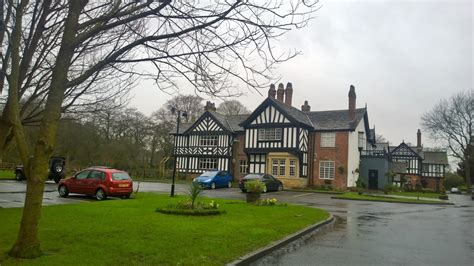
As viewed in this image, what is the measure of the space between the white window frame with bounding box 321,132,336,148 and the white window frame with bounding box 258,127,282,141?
432 centimetres

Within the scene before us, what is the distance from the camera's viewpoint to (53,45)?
33.7ft

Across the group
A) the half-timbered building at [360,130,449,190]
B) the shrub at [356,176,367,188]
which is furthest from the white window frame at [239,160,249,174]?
the half-timbered building at [360,130,449,190]

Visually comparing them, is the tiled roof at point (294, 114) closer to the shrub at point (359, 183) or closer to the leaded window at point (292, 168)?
the leaded window at point (292, 168)

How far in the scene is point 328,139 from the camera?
39562mm

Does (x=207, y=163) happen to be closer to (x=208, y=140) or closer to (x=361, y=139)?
(x=208, y=140)

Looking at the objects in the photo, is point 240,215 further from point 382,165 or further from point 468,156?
point 468,156

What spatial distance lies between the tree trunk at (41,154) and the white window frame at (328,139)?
34.4 meters

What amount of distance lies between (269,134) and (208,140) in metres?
10.3

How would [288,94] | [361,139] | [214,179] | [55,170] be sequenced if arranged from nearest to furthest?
[55,170]
[214,179]
[361,139]
[288,94]

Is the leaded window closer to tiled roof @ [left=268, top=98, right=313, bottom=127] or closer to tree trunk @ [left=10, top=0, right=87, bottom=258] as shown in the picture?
tiled roof @ [left=268, top=98, right=313, bottom=127]

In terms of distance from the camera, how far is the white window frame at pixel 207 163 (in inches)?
1858

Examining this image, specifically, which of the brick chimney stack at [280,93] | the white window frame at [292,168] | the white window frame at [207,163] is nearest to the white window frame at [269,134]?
the white window frame at [292,168]

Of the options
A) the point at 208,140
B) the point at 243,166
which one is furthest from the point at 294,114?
the point at 208,140

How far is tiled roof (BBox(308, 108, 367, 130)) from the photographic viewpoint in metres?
38.8
